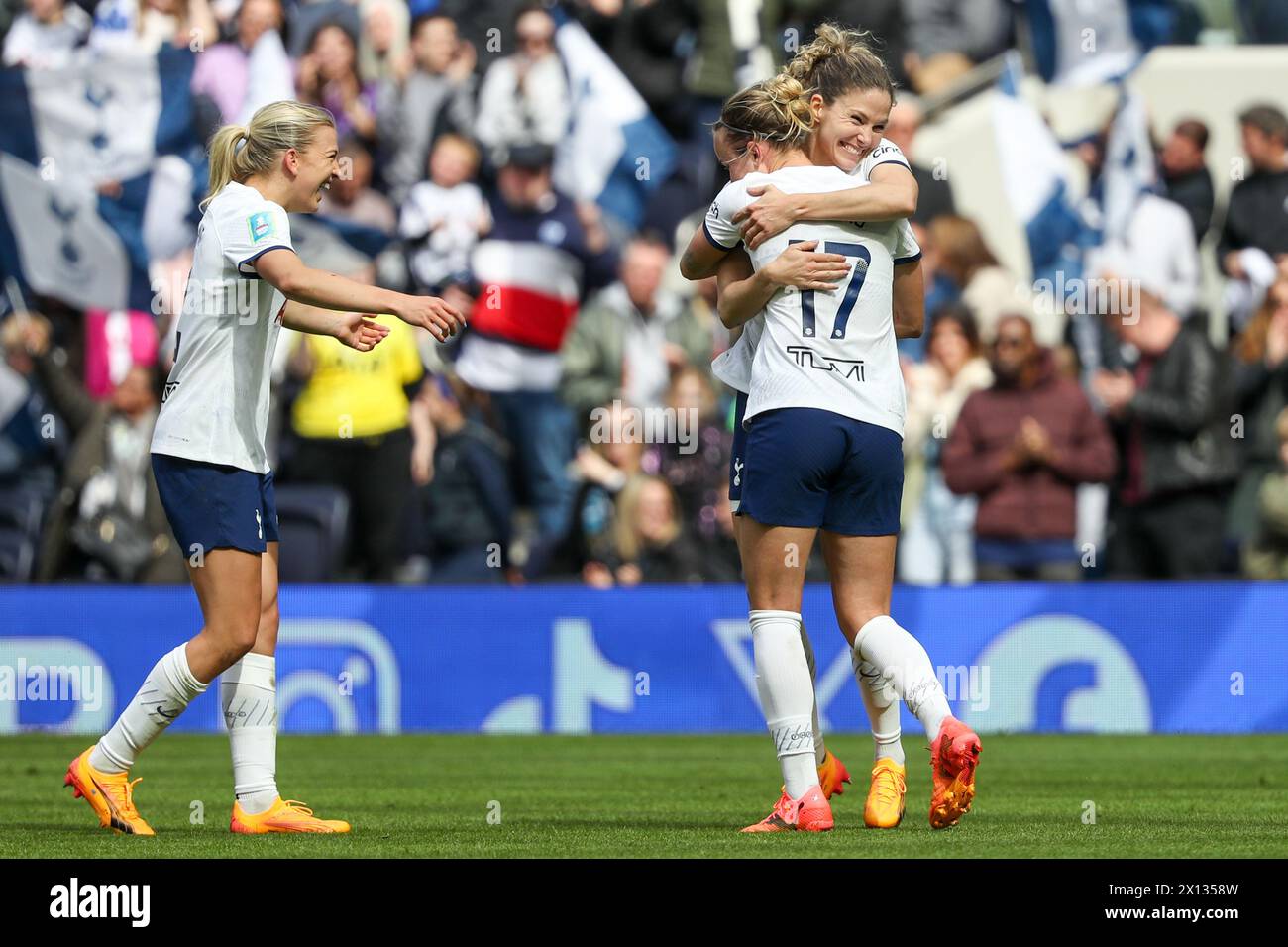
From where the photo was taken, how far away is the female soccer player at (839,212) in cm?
618

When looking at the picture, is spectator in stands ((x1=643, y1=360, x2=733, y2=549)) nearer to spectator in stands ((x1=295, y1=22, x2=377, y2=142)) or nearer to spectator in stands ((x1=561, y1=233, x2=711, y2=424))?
spectator in stands ((x1=561, y1=233, x2=711, y2=424))

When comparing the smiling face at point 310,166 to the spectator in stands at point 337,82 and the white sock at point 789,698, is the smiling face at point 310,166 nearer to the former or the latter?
the white sock at point 789,698

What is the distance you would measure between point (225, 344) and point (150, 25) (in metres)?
9.28

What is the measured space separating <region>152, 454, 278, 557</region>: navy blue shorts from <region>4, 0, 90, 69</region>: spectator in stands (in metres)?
9.60

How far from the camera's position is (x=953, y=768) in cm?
589

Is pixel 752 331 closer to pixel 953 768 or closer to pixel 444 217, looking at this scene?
pixel 953 768

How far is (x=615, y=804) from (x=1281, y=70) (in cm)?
884

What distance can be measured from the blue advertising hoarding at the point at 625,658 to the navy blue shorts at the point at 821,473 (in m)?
5.71

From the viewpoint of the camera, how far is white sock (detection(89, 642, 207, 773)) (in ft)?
21.2

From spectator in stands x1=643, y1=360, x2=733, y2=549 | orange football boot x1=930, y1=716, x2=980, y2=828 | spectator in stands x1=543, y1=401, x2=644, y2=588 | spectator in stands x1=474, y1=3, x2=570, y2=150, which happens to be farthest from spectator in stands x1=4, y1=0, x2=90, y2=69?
orange football boot x1=930, y1=716, x2=980, y2=828

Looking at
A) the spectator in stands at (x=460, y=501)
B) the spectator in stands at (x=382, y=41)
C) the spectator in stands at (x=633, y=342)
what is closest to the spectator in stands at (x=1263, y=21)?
the spectator in stands at (x=633, y=342)

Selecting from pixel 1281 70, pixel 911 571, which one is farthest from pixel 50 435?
pixel 1281 70

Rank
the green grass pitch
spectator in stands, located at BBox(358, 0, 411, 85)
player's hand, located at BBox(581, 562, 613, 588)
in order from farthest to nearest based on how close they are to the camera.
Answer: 1. spectator in stands, located at BBox(358, 0, 411, 85)
2. player's hand, located at BBox(581, 562, 613, 588)
3. the green grass pitch
